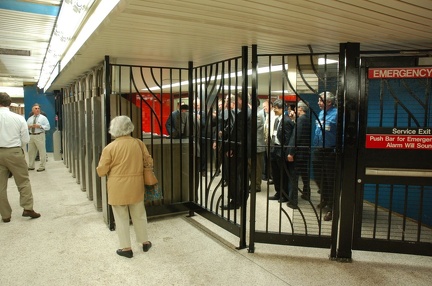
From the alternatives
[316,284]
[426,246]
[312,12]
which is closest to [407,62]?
[312,12]

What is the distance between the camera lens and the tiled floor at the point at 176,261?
2754 millimetres

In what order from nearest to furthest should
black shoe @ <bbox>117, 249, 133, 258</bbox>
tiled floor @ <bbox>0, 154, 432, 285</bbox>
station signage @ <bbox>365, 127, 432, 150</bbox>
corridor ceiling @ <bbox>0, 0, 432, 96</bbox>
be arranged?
corridor ceiling @ <bbox>0, 0, 432, 96</bbox> < tiled floor @ <bbox>0, 154, 432, 285</bbox> < station signage @ <bbox>365, 127, 432, 150</bbox> < black shoe @ <bbox>117, 249, 133, 258</bbox>

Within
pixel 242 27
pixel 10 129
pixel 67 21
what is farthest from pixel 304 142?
pixel 10 129

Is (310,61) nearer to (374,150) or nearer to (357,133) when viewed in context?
(357,133)

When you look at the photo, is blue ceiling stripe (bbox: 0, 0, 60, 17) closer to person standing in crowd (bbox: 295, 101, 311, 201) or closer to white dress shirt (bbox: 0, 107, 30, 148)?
white dress shirt (bbox: 0, 107, 30, 148)

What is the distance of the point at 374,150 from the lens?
2.98m

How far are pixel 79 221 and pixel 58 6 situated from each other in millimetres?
2732

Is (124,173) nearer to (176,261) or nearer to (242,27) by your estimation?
(176,261)

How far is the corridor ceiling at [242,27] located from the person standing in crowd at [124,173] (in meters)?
0.91

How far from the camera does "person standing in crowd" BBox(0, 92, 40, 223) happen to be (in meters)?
3.98

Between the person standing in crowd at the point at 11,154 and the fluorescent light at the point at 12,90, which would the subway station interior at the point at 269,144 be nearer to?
the person standing in crowd at the point at 11,154

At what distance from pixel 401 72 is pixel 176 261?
8.96 feet

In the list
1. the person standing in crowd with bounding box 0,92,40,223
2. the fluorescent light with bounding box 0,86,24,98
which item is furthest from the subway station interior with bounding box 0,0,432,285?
the fluorescent light with bounding box 0,86,24,98

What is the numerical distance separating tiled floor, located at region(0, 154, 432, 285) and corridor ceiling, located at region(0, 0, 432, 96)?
2094mm
